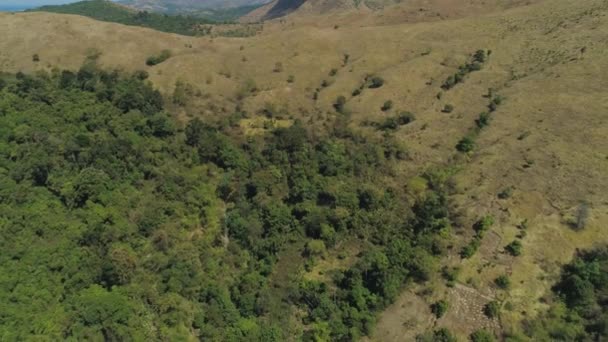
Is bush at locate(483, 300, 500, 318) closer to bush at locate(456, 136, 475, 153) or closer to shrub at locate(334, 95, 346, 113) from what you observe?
bush at locate(456, 136, 475, 153)

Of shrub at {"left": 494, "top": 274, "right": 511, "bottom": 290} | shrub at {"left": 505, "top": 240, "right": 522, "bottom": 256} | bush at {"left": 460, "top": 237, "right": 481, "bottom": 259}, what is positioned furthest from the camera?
bush at {"left": 460, "top": 237, "right": 481, "bottom": 259}

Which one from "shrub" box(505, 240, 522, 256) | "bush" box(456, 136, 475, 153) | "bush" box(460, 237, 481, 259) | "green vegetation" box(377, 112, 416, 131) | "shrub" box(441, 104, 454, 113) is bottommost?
"bush" box(460, 237, 481, 259)

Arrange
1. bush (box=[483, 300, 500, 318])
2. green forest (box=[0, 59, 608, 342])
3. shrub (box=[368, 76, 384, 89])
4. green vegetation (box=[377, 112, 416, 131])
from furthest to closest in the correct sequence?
1. shrub (box=[368, 76, 384, 89])
2. green vegetation (box=[377, 112, 416, 131])
3. bush (box=[483, 300, 500, 318])
4. green forest (box=[0, 59, 608, 342])

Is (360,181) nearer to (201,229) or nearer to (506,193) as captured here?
(506,193)

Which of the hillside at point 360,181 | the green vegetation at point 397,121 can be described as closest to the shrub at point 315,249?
the hillside at point 360,181

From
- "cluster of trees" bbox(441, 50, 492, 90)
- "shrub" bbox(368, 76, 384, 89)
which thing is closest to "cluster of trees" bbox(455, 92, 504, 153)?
"cluster of trees" bbox(441, 50, 492, 90)

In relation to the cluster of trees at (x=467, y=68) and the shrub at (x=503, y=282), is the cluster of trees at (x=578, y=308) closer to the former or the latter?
the shrub at (x=503, y=282)

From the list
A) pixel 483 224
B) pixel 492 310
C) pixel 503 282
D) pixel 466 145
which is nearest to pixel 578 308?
pixel 503 282

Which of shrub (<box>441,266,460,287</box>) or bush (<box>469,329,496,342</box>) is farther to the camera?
shrub (<box>441,266,460,287</box>)
